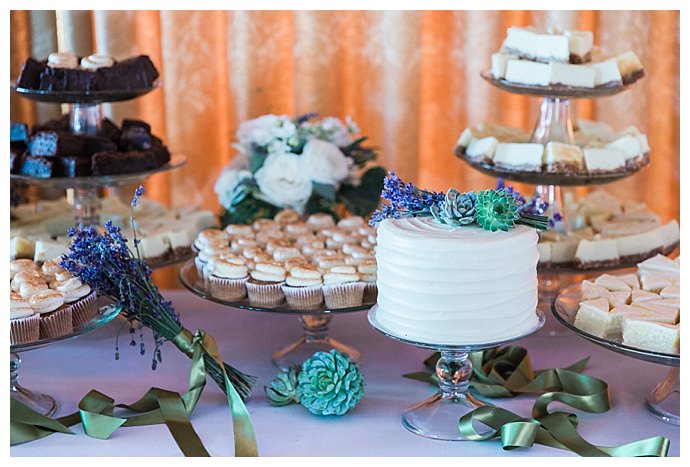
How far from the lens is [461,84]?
237 cm

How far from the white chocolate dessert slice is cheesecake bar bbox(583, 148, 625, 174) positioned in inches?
16.7

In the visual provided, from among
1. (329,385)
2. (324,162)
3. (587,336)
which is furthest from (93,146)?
(587,336)

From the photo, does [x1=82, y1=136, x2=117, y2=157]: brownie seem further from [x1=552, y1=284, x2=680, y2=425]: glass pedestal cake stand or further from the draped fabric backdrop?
[x1=552, y1=284, x2=680, y2=425]: glass pedestal cake stand

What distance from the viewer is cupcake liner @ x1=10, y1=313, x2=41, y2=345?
1288 millimetres

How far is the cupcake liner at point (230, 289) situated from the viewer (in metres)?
1.49

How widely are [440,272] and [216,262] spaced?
18.3 inches

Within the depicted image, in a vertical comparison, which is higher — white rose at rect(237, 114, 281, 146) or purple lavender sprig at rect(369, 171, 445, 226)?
purple lavender sprig at rect(369, 171, 445, 226)

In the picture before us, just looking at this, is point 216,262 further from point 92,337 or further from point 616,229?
point 616,229

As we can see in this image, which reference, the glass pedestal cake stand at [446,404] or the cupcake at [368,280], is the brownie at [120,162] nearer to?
the cupcake at [368,280]

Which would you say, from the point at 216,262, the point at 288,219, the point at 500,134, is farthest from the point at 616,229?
the point at 216,262

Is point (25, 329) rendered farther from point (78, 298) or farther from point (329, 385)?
point (329, 385)

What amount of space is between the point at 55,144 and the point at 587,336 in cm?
98

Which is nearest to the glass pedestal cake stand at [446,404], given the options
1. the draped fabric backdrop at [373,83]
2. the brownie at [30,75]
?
the brownie at [30,75]

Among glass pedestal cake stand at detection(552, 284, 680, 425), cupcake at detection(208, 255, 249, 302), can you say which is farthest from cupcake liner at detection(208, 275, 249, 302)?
glass pedestal cake stand at detection(552, 284, 680, 425)
